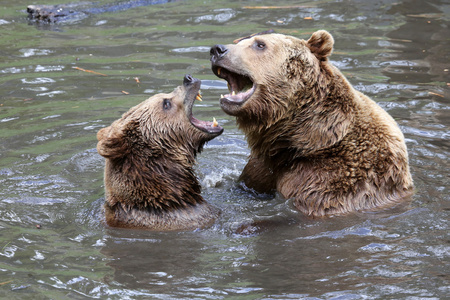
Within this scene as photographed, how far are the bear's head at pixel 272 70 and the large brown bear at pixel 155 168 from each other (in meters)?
0.63

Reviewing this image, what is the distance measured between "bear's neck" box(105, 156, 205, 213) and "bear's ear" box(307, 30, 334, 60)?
209 centimetres

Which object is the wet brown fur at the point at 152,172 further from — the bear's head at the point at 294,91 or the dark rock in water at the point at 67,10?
the dark rock in water at the point at 67,10

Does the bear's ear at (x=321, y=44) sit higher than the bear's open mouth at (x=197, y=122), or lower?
higher

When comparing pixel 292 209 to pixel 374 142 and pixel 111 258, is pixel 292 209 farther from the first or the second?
pixel 111 258

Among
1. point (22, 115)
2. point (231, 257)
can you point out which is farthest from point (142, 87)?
point (231, 257)

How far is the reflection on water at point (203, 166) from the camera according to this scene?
6035 millimetres

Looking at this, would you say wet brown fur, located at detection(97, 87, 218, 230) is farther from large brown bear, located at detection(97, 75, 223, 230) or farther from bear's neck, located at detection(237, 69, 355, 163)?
bear's neck, located at detection(237, 69, 355, 163)

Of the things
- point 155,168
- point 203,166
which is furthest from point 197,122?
point 203,166

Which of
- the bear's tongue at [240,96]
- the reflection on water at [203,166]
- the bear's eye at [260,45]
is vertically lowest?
the reflection on water at [203,166]

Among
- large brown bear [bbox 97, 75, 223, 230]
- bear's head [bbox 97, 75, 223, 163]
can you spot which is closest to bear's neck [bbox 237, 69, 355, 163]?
bear's head [bbox 97, 75, 223, 163]

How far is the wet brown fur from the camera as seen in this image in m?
7.43

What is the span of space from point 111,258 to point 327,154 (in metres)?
2.65

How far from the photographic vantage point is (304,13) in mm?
15719

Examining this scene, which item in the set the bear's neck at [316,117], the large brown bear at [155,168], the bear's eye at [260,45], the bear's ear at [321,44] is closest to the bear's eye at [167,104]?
the large brown bear at [155,168]
